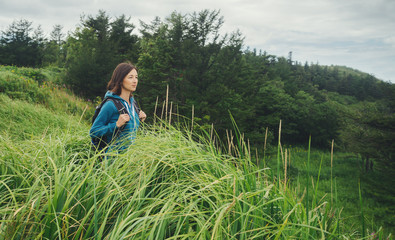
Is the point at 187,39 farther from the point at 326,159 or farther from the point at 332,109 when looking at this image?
the point at 332,109

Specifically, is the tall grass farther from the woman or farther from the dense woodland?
the dense woodland

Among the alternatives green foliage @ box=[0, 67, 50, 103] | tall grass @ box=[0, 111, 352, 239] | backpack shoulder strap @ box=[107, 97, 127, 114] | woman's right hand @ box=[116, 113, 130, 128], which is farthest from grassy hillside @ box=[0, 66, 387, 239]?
green foliage @ box=[0, 67, 50, 103]

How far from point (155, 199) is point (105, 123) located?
138cm

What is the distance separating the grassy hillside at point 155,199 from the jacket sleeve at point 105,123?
0.38m

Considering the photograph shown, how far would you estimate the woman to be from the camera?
229 cm

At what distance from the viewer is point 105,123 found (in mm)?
2461

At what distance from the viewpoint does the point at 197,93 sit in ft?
51.7

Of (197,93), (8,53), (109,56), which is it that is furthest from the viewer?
(8,53)

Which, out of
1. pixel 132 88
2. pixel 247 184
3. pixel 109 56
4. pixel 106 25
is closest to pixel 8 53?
pixel 106 25

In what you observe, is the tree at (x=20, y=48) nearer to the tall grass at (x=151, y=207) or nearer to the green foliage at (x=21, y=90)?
the green foliage at (x=21, y=90)

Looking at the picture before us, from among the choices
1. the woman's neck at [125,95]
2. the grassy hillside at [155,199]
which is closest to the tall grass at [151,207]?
the grassy hillside at [155,199]

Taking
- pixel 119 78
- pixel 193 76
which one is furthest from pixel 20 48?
pixel 119 78

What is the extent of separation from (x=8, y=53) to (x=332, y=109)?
144 feet

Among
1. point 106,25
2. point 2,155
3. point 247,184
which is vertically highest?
point 106,25
